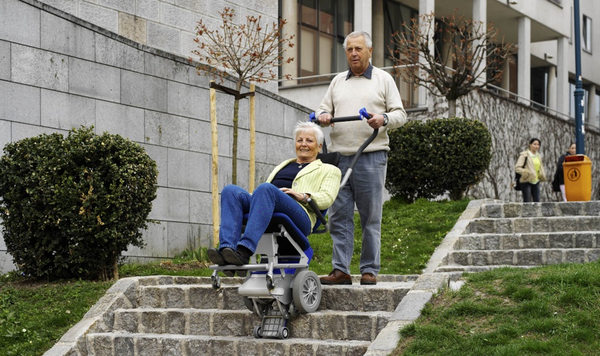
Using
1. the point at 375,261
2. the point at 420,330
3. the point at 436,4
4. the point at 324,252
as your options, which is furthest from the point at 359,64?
the point at 436,4

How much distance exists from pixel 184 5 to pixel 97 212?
5579mm

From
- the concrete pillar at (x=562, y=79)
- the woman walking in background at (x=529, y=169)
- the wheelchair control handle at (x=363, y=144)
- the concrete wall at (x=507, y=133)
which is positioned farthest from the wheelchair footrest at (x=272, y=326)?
the concrete pillar at (x=562, y=79)

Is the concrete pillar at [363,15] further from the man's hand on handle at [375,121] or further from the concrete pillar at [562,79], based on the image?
the man's hand on handle at [375,121]

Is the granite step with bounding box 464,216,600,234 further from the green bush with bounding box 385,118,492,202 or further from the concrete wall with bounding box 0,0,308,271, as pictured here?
the concrete wall with bounding box 0,0,308,271

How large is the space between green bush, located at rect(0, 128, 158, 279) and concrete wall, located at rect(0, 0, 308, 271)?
1.18 m

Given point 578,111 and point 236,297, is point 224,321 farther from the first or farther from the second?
point 578,111

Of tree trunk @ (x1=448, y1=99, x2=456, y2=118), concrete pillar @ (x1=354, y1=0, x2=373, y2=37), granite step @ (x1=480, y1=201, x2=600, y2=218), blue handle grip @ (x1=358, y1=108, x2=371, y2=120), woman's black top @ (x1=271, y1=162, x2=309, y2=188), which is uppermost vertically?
concrete pillar @ (x1=354, y1=0, x2=373, y2=37)

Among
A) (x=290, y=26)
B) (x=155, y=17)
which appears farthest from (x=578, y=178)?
(x=290, y=26)

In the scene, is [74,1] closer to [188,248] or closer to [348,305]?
[188,248]

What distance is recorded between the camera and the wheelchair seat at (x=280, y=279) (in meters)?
6.61

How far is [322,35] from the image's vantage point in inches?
944

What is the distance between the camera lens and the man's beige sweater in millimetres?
7555

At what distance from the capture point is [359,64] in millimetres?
7578

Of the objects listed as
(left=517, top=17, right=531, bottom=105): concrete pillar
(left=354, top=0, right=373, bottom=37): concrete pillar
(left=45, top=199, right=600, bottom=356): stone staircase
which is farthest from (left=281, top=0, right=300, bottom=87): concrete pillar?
(left=45, top=199, right=600, bottom=356): stone staircase
